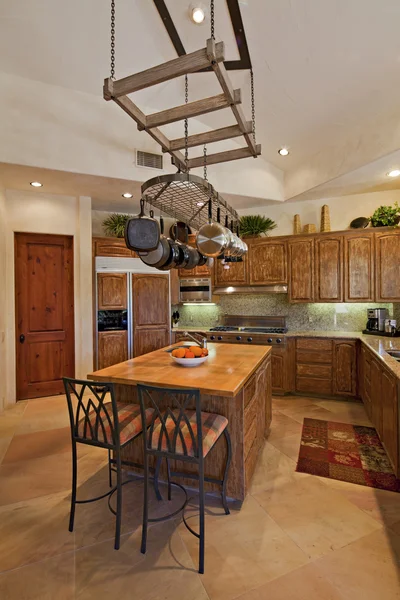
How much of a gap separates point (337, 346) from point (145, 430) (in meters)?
3.26

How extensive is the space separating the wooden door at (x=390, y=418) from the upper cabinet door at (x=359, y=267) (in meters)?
1.80

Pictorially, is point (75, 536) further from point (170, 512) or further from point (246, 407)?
point (246, 407)

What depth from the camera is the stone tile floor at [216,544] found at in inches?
59.6

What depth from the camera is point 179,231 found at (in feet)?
10.2

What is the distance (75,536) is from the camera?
185 centimetres

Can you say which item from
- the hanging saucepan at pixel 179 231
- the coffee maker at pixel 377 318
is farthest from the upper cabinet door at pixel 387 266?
the hanging saucepan at pixel 179 231

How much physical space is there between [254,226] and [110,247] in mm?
2298

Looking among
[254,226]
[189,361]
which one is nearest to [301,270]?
[254,226]

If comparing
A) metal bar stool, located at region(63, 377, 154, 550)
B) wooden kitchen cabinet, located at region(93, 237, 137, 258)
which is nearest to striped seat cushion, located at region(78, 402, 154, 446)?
metal bar stool, located at region(63, 377, 154, 550)

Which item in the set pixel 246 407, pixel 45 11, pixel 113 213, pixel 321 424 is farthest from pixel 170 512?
pixel 113 213

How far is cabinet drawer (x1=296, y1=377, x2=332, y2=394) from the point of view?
167 inches

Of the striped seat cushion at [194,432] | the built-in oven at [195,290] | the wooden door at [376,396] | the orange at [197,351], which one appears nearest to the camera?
the striped seat cushion at [194,432]

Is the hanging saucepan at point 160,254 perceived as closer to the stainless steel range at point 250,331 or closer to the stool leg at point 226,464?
the stool leg at point 226,464

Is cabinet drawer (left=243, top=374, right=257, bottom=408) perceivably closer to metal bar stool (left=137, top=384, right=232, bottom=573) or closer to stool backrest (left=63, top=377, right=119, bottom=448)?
metal bar stool (left=137, top=384, right=232, bottom=573)
